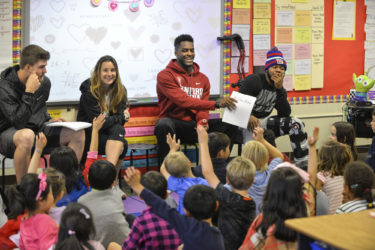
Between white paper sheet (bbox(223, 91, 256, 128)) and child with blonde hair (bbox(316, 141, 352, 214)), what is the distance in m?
1.35

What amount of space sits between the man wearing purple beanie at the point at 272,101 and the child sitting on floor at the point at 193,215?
2580 millimetres

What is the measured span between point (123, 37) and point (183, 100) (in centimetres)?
86

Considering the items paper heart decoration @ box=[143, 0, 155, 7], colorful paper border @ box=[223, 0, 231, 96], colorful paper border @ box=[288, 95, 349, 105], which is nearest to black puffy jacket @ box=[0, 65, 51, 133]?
paper heart decoration @ box=[143, 0, 155, 7]

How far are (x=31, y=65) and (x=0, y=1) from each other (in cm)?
92

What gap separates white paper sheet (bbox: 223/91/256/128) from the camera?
451cm

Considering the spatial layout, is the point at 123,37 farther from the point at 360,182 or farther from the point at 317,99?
the point at 360,182

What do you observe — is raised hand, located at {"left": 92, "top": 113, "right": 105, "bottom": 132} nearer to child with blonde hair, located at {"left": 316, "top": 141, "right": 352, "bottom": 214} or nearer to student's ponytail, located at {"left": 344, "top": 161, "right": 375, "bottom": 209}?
child with blonde hair, located at {"left": 316, "top": 141, "right": 352, "bottom": 214}

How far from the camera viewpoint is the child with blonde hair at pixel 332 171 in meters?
3.06

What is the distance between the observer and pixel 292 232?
216 cm

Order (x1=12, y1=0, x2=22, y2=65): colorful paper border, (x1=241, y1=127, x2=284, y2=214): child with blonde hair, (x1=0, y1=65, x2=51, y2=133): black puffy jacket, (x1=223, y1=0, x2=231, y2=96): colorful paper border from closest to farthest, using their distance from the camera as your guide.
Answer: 1. (x1=241, y1=127, x2=284, y2=214): child with blonde hair
2. (x1=0, y1=65, x2=51, y2=133): black puffy jacket
3. (x1=12, y1=0, x2=22, y2=65): colorful paper border
4. (x1=223, y1=0, x2=231, y2=96): colorful paper border

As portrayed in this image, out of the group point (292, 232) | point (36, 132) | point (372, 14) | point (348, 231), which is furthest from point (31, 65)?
point (372, 14)

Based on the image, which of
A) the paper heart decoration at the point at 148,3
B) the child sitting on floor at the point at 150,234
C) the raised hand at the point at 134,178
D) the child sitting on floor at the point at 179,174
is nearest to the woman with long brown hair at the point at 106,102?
the paper heart decoration at the point at 148,3

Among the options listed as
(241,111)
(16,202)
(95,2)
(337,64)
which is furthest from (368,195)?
(337,64)

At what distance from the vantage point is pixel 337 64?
247 inches
